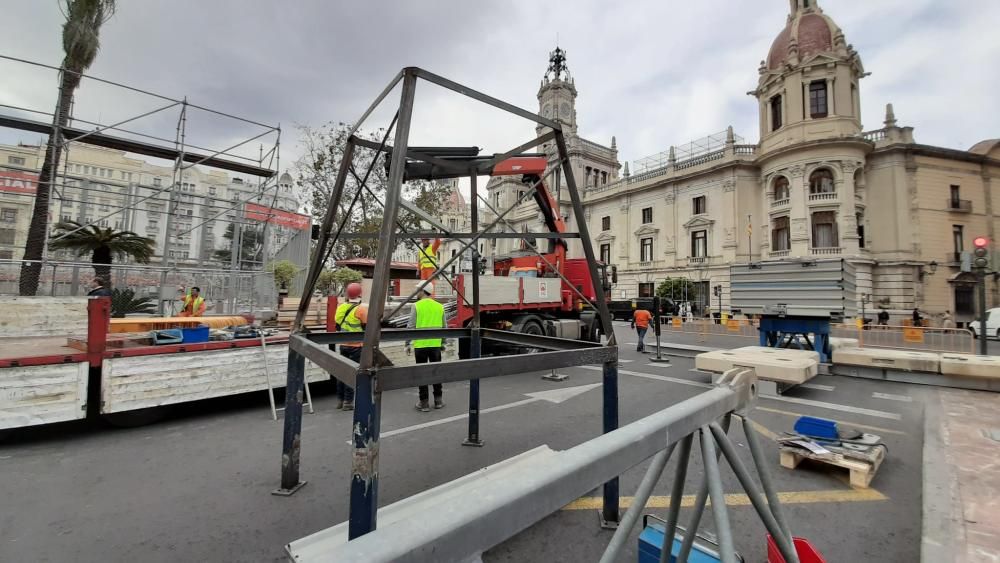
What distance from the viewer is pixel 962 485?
3508 millimetres

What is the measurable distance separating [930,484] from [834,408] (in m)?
3.64

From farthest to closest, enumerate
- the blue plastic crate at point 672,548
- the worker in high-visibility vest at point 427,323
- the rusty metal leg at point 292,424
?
the worker in high-visibility vest at point 427,323, the rusty metal leg at point 292,424, the blue plastic crate at point 672,548

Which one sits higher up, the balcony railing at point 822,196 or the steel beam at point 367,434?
the balcony railing at point 822,196

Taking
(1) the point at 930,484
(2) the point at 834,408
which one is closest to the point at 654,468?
(1) the point at 930,484

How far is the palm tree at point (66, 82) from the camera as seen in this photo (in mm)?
10766

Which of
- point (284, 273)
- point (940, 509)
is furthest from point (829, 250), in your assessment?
point (284, 273)

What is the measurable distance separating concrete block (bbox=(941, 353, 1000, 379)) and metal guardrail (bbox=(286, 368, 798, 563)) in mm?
9302

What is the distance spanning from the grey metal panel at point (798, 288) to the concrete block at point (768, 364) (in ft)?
8.30

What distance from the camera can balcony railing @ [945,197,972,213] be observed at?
29.2 m

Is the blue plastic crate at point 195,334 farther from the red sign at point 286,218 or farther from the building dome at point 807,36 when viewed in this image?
the building dome at point 807,36

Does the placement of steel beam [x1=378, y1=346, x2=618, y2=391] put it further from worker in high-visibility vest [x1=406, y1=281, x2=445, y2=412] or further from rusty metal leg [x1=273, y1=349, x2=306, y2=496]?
worker in high-visibility vest [x1=406, y1=281, x2=445, y2=412]

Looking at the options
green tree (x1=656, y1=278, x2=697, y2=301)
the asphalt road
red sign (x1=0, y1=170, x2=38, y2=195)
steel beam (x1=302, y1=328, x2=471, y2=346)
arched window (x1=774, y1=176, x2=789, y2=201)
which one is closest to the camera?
the asphalt road

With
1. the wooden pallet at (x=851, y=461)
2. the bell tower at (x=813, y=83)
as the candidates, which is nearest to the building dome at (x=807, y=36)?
the bell tower at (x=813, y=83)

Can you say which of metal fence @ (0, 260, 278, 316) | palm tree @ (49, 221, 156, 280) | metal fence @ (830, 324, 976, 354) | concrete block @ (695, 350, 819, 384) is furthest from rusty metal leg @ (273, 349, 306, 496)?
metal fence @ (830, 324, 976, 354)
